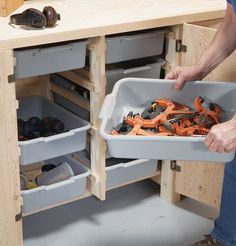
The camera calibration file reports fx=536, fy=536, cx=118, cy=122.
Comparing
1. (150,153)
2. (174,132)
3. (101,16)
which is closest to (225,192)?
(174,132)

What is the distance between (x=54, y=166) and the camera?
222 centimetres

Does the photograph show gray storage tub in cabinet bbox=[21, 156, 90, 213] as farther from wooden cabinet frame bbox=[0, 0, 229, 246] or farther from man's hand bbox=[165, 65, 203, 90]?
man's hand bbox=[165, 65, 203, 90]

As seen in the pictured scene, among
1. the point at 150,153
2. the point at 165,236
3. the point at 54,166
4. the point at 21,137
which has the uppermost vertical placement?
the point at 150,153

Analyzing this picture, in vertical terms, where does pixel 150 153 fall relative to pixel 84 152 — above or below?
above

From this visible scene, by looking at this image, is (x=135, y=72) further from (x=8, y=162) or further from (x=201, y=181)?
(x=8, y=162)

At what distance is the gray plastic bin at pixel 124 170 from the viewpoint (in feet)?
6.95

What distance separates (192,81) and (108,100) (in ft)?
1.04

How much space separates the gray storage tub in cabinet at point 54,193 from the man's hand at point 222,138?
0.74 metres

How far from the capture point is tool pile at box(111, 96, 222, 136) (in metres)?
1.61

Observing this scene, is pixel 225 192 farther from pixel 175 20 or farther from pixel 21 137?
pixel 21 137

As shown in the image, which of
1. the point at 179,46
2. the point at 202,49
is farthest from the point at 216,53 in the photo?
the point at 179,46

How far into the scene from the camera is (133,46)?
1.99 meters

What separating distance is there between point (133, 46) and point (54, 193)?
62cm

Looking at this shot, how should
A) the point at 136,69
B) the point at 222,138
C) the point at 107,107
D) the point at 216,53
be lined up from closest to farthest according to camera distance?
1. the point at 222,138
2. the point at 107,107
3. the point at 216,53
4. the point at 136,69
